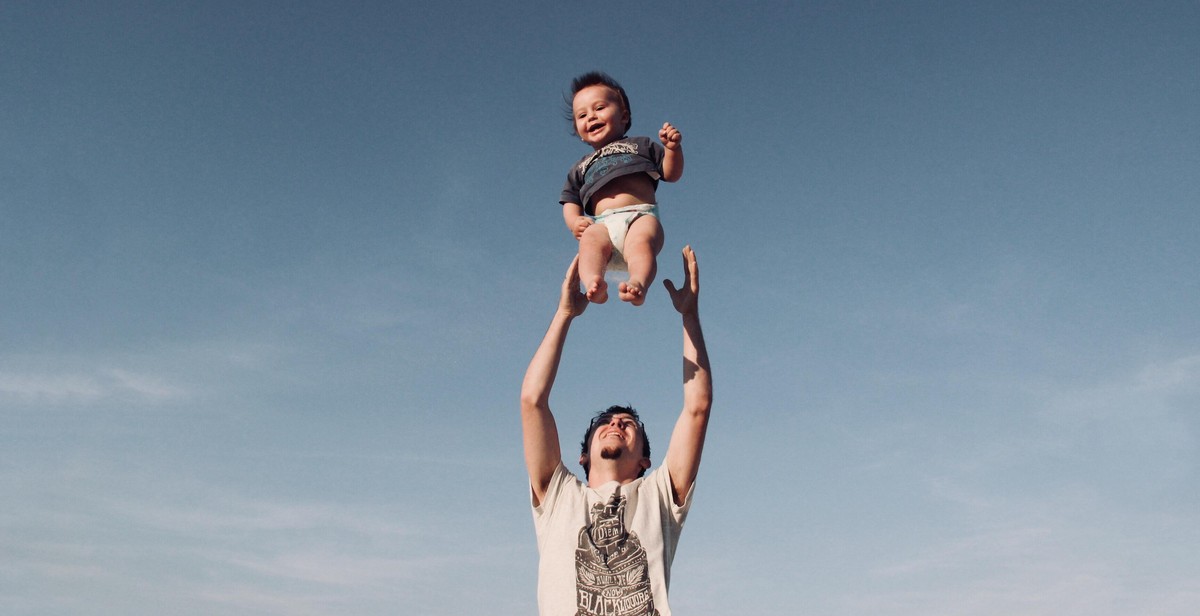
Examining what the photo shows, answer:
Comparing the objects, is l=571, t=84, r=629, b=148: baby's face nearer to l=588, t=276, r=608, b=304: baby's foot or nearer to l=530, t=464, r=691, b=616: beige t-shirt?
l=588, t=276, r=608, b=304: baby's foot

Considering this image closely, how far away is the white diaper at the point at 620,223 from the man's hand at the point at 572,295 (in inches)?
11.6

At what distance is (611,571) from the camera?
224 inches

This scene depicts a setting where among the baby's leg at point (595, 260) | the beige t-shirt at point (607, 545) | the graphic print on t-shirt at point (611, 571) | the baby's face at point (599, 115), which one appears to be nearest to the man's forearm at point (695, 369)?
the beige t-shirt at point (607, 545)

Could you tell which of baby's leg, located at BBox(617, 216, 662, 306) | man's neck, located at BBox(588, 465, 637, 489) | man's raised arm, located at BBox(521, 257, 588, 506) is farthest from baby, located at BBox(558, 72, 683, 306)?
man's neck, located at BBox(588, 465, 637, 489)

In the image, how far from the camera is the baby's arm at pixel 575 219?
667 centimetres

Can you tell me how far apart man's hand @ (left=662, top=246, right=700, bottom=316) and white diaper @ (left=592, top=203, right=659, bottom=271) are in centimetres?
35

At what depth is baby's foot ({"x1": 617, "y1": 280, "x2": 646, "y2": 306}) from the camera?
5555 millimetres

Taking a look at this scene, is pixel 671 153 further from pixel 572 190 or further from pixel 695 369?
pixel 695 369

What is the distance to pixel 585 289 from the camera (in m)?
5.91

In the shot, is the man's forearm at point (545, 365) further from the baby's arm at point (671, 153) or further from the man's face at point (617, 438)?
the baby's arm at point (671, 153)

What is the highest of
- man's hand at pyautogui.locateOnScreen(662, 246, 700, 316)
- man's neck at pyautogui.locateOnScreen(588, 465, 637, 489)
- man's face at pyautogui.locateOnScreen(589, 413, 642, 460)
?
man's hand at pyautogui.locateOnScreen(662, 246, 700, 316)

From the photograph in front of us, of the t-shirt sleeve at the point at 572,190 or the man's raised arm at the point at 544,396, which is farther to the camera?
the t-shirt sleeve at the point at 572,190

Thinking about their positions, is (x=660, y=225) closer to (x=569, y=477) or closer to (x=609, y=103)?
(x=609, y=103)

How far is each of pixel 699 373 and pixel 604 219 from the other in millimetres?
1252
